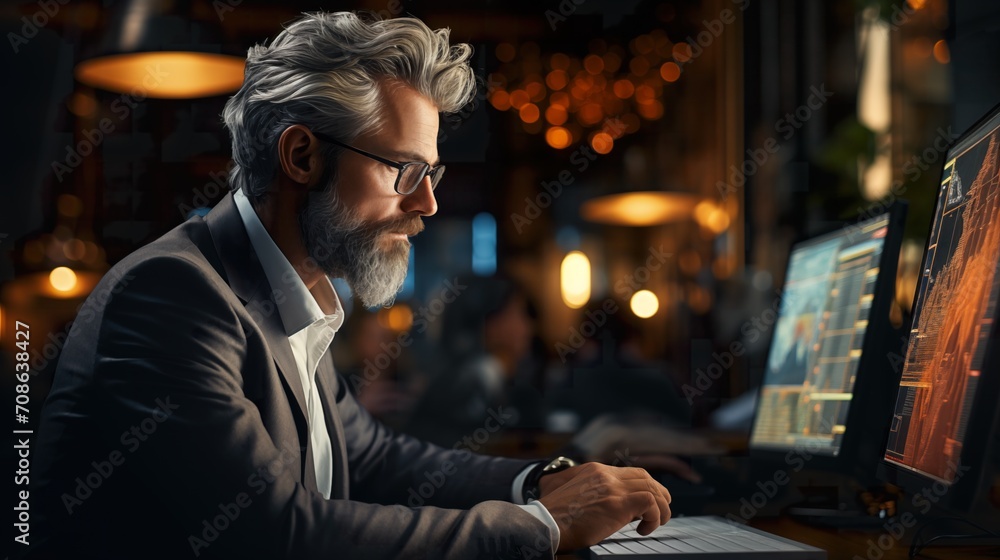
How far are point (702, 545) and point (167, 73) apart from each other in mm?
2556

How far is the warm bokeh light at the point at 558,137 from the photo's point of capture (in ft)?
27.0

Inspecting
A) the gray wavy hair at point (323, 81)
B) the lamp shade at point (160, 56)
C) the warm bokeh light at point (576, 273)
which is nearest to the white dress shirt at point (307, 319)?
the gray wavy hair at point (323, 81)

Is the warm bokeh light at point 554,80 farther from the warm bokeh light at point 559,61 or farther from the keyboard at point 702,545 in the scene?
the keyboard at point 702,545

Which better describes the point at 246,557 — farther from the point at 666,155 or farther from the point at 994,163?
the point at 666,155

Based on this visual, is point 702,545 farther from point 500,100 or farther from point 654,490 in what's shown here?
point 500,100

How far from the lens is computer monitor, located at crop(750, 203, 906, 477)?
4.14 ft

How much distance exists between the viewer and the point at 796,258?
172 centimetres

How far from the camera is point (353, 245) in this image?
1.49 m

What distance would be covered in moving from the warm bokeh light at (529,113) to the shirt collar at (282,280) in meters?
6.98

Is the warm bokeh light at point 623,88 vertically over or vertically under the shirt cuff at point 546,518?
over

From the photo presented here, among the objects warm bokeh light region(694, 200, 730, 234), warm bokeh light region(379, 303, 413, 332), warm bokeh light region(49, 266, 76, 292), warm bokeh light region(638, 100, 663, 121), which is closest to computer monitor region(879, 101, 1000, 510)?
warm bokeh light region(49, 266, 76, 292)

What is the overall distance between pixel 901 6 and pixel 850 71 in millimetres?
2934

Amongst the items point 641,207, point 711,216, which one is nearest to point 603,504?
point 641,207

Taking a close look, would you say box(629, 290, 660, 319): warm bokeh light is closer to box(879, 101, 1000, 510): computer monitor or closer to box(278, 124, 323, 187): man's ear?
box(278, 124, 323, 187): man's ear
